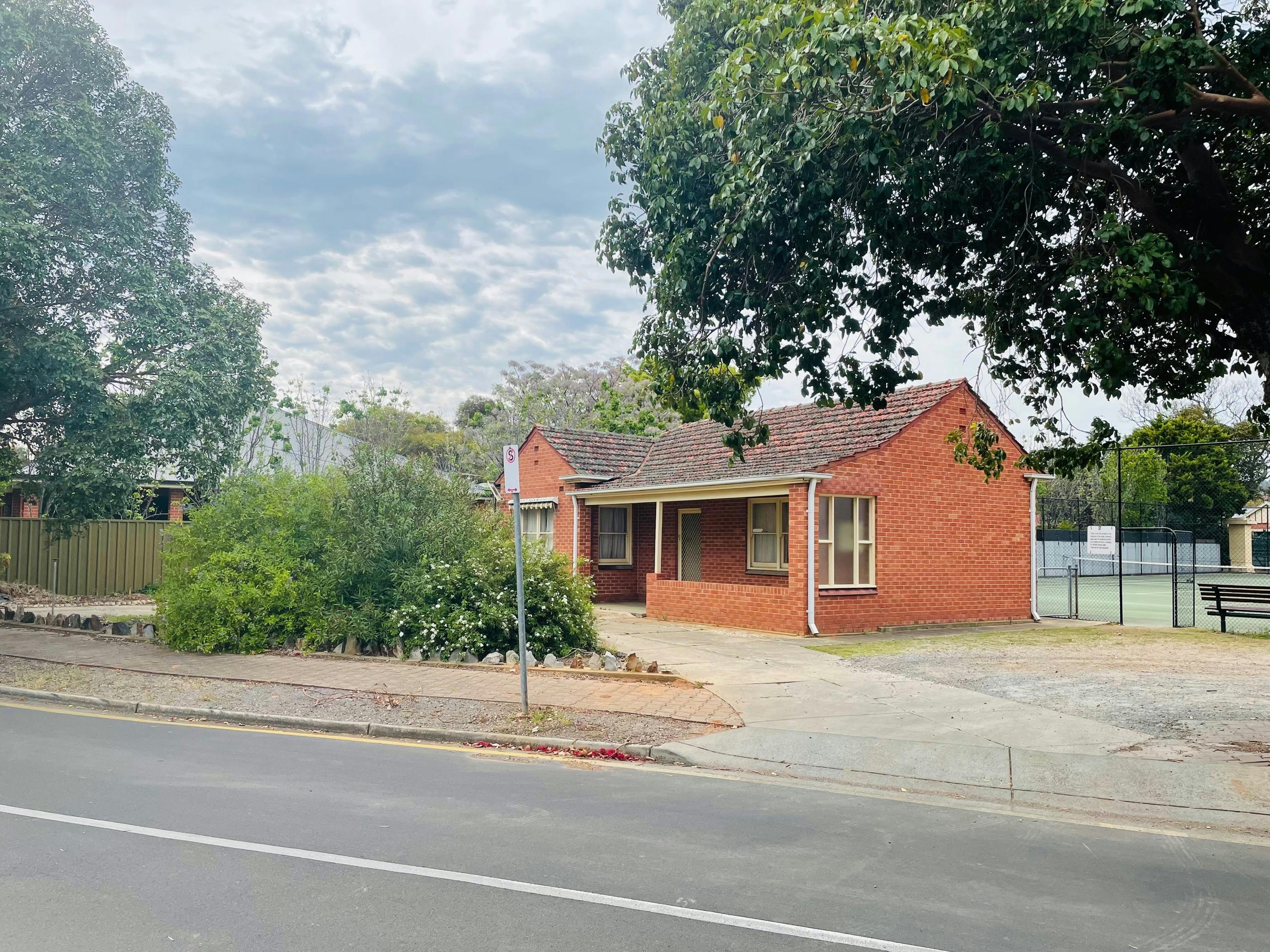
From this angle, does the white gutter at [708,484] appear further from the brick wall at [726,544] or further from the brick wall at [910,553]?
the brick wall at [726,544]

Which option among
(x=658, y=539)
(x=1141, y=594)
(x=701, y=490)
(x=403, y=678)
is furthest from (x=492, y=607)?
(x=1141, y=594)

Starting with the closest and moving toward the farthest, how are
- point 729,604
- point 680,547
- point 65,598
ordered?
point 729,604 → point 680,547 → point 65,598

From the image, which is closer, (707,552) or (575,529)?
(707,552)

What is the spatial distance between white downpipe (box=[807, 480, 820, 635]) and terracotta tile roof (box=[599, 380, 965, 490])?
43cm

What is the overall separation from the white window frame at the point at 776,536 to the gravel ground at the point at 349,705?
10737 millimetres

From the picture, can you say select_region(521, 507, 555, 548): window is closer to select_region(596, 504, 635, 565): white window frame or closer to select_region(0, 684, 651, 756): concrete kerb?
select_region(596, 504, 635, 565): white window frame

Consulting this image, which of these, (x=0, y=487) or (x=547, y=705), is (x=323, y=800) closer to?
(x=547, y=705)

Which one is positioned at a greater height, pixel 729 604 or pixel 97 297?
pixel 97 297

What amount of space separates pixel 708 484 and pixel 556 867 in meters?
15.0

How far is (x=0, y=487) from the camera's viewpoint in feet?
75.0

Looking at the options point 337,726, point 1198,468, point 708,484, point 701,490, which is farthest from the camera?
point 1198,468

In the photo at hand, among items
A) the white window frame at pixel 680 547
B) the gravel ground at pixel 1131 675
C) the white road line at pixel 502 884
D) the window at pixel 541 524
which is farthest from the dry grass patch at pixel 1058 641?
the window at pixel 541 524

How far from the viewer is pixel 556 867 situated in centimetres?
556

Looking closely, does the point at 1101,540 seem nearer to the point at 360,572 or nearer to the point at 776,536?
the point at 776,536
